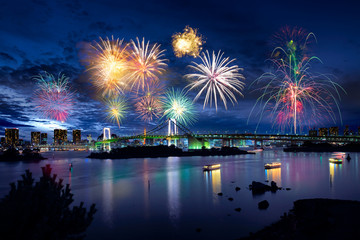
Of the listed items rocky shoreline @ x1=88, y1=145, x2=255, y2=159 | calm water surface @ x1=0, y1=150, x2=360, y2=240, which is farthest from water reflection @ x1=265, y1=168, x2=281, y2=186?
rocky shoreline @ x1=88, y1=145, x2=255, y2=159

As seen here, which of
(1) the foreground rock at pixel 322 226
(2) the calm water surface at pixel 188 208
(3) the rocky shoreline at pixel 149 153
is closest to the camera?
(1) the foreground rock at pixel 322 226

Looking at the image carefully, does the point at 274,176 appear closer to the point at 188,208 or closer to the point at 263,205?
the point at 263,205

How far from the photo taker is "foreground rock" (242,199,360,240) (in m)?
13.6

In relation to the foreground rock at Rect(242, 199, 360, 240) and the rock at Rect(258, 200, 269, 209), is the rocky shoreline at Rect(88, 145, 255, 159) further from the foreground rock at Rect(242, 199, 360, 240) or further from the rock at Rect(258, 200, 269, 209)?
the foreground rock at Rect(242, 199, 360, 240)

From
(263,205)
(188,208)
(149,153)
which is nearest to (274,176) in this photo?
(263,205)

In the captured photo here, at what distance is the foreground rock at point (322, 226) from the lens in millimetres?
13617

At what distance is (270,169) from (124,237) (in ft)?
151

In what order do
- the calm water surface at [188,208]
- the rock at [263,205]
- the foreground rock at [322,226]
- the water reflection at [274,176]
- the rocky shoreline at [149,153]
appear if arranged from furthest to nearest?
the rocky shoreline at [149,153], the water reflection at [274,176], the rock at [263,205], the calm water surface at [188,208], the foreground rock at [322,226]

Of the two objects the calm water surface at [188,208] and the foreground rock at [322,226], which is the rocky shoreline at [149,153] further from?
the foreground rock at [322,226]

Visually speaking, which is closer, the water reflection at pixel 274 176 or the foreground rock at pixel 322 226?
the foreground rock at pixel 322 226

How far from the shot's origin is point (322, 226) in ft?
48.0

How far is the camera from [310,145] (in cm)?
15925

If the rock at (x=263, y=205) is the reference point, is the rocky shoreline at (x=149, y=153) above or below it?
below

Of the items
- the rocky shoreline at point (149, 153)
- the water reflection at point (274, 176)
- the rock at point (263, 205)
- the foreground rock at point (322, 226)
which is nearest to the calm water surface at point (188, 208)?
the rock at point (263, 205)
